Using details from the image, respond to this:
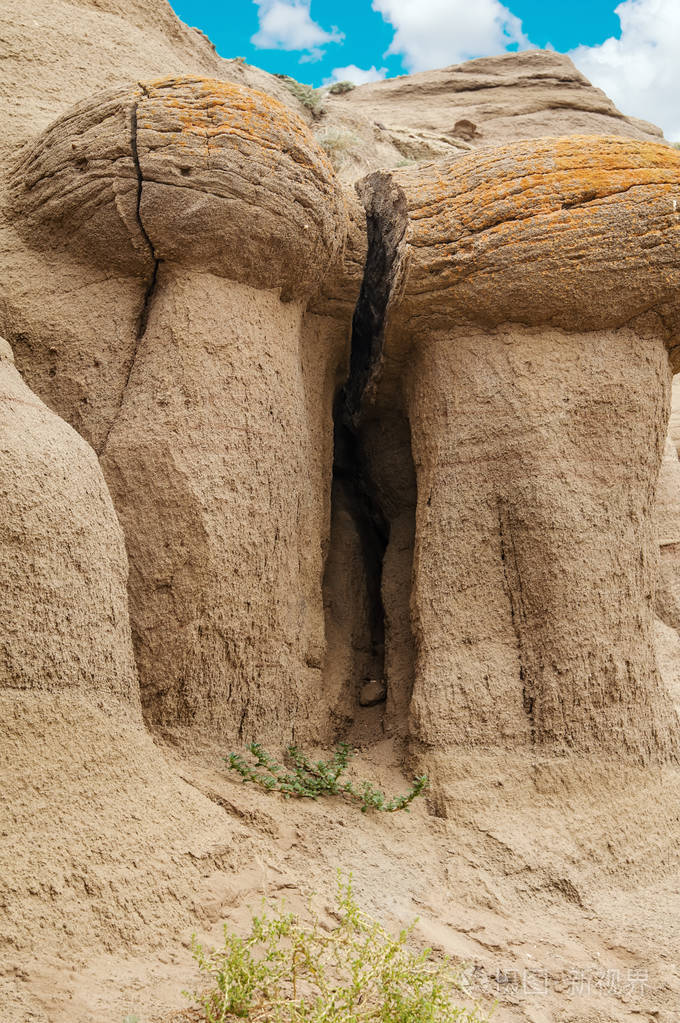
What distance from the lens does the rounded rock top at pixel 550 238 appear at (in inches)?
180

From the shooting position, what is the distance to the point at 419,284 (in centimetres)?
475

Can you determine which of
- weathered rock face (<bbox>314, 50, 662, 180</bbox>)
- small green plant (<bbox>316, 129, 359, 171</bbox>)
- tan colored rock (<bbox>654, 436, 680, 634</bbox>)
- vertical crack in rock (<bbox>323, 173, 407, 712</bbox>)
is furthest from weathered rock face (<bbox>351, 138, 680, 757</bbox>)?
weathered rock face (<bbox>314, 50, 662, 180</bbox>)

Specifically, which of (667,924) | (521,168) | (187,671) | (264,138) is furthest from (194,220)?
(667,924)

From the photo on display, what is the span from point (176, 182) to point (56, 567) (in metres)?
1.98

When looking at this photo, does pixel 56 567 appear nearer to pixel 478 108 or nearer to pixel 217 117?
pixel 217 117

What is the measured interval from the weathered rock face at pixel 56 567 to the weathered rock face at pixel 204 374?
494 millimetres

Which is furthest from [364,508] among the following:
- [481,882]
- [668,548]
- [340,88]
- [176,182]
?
[340,88]

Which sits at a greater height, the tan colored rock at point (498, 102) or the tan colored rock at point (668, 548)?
the tan colored rock at point (498, 102)

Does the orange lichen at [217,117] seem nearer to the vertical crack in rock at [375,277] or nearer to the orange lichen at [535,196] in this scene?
the vertical crack in rock at [375,277]

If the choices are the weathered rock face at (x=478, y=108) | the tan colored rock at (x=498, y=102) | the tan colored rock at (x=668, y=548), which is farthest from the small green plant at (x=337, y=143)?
the tan colored rock at (x=668, y=548)

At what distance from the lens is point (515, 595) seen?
4.46 meters

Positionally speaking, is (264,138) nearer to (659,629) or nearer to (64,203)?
(64,203)

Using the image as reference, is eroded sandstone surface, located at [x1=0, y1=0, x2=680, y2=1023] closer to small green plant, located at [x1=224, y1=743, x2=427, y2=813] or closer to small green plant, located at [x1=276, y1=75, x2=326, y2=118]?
small green plant, located at [x1=224, y1=743, x2=427, y2=813]

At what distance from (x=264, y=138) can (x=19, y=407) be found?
72.1 inches
